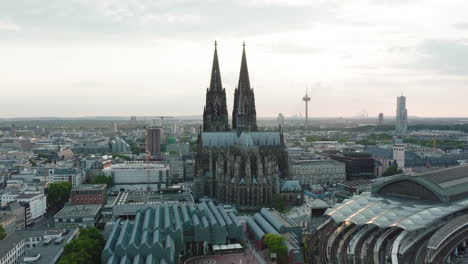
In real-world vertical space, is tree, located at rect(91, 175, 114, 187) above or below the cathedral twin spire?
below

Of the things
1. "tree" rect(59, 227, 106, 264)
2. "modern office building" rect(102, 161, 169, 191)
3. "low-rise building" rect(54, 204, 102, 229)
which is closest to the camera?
"tree" rect(59, 227, 106, 264)

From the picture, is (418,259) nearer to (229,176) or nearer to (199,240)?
(199,240)

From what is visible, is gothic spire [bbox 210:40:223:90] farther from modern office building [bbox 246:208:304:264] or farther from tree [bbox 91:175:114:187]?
modern office building [bbox 246:208:304:264]

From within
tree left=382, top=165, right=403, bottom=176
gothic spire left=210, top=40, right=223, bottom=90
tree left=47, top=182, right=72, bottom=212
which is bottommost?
tree left=47, top=182, right=72, bottom=212

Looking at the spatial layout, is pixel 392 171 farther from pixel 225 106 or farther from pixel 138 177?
pixel 138 177

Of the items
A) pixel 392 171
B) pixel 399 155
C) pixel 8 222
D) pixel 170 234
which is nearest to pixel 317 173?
pixel 392 171

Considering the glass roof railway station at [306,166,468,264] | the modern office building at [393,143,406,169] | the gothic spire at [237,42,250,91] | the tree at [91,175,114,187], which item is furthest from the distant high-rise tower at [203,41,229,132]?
the modern office building at [393,143,406,169]

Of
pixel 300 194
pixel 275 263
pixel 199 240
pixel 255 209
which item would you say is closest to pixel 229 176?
pixel 255 209
